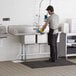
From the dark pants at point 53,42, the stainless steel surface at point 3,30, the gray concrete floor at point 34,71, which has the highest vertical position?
the stainless steel surface at point 3,30

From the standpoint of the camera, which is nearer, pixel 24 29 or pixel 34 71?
pixel 34 71

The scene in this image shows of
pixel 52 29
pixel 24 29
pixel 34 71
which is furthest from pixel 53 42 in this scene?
pixel 34 71

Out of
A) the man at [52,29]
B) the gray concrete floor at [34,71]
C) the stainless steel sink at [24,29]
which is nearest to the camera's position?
the gray concrete floor at [34,71]

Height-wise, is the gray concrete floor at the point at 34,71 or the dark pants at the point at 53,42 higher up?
the dark pants at the point at 53,42

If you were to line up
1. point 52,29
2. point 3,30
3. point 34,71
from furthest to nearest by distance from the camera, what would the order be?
point 3,30, point 52,29, point 34,71

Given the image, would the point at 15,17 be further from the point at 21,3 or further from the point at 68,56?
the point at 68,56

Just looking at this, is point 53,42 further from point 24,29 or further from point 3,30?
point 3,30

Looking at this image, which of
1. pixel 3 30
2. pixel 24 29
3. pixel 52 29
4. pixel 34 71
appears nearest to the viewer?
pixel 34 71

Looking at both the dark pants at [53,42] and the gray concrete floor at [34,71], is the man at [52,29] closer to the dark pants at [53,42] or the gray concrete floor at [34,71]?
the dark pants at [53,42]

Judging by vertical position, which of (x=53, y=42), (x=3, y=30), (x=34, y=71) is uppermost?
(x=3, y=30)

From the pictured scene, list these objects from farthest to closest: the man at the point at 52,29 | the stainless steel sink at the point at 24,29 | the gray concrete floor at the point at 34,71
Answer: the stainless steel sink at the point at 24,29, the man at the point at 52,29, the gray concrete floor at the point at 34,71

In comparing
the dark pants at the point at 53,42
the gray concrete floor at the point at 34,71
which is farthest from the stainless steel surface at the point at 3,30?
the dark pants at the point at 53,42

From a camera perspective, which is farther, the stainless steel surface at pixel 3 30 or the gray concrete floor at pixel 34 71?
the stainless steel surface at pixel 3 30

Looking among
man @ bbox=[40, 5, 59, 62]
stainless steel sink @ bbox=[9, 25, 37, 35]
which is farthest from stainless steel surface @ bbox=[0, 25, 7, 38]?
man @ bbox=[40, 5, 59, 62]
